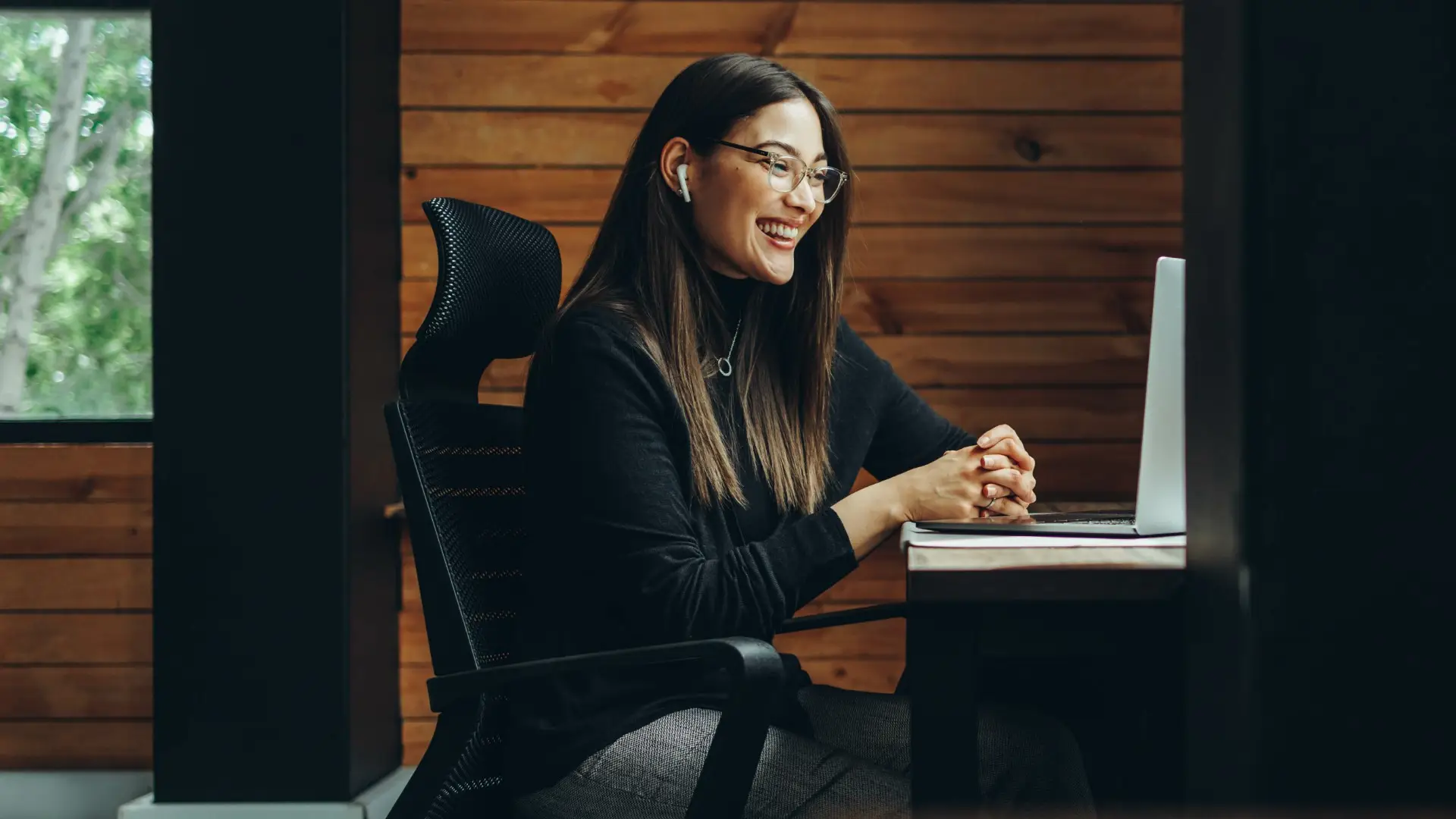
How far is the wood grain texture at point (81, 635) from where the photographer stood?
8.61 feet

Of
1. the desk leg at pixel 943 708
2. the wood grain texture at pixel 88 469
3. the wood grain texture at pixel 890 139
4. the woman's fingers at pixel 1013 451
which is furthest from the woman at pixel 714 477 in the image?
the wood grain texture at pixel 88 469

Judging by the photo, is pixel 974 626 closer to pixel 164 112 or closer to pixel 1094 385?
pixel 1094 385

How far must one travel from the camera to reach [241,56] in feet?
7.61

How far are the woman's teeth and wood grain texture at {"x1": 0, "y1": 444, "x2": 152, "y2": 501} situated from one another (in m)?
1.73

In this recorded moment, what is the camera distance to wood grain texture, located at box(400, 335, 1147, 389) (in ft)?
8.53

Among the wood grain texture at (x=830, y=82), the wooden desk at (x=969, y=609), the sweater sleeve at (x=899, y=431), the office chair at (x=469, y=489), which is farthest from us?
the wood grain texture at (x=830, y=82)

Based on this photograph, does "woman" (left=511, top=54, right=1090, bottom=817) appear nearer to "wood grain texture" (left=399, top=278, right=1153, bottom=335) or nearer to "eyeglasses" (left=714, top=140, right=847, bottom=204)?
"eyeglasses" (left=714, top=140, right=847, bottom=204)

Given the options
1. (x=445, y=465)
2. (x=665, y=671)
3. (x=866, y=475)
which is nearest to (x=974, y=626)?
(x=665, y=671)

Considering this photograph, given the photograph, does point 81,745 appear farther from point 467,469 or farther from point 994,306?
point 994,306

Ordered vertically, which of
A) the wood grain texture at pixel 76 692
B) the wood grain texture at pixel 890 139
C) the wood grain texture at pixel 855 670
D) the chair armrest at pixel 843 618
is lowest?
the wood grain texture at pixel 76 692

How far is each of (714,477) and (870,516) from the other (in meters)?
0.18

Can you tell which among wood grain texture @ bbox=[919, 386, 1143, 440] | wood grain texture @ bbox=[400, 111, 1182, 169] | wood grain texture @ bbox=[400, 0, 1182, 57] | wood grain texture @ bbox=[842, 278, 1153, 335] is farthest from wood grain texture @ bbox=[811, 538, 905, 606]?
wood grain texture @ bbox=[400, 0, 1182, 57]

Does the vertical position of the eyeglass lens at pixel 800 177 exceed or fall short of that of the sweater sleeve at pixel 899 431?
it exceeds it

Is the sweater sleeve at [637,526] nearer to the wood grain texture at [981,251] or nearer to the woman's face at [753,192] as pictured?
the woman's face at [753,192]
